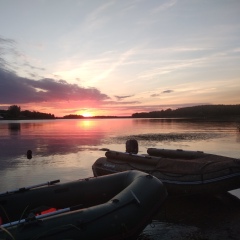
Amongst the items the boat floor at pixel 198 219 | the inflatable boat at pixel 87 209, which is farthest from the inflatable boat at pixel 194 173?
the inflatable boat at pixel 87 209

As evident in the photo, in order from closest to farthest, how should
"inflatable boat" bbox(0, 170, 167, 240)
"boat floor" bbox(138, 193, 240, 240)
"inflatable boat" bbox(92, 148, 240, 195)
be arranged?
"inflatable boat" bbox(0, 170, 167, 240)
"boat floor" bbox(138, 193, 240, 240)
"inflatable boat" bbox(92, 148, 240, 195)

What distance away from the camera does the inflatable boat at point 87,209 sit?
3.98 meters

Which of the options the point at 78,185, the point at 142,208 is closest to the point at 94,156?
the point at 78,185

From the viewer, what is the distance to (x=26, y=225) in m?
3.94

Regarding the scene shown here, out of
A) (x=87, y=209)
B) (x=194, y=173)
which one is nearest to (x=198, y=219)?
(x=194, y=173)

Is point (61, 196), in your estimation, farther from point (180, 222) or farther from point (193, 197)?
point (193, 197)

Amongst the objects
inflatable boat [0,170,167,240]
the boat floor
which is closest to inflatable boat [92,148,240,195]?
the boat floor

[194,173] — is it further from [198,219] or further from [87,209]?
[87,209]

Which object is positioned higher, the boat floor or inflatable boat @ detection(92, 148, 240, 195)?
inflatable boat @ detection(92, 148, 240, 195)

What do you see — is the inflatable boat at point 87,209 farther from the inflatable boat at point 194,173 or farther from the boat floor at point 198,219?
the inflatable boat at point 194,173

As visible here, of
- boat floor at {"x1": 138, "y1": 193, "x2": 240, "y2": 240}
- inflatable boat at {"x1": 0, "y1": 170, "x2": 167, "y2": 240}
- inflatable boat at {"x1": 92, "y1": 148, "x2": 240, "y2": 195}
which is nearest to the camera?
inflatable boat at {"x1": 0, "y1": 170, "x2": 167, "y2": 240}

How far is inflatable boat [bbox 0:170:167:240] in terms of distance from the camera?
13.1 ft

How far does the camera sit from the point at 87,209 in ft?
14.7

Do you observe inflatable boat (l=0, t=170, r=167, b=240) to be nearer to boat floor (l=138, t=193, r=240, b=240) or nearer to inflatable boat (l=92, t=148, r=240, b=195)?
boat floor (l=138, t=193, r=240, b=240)
